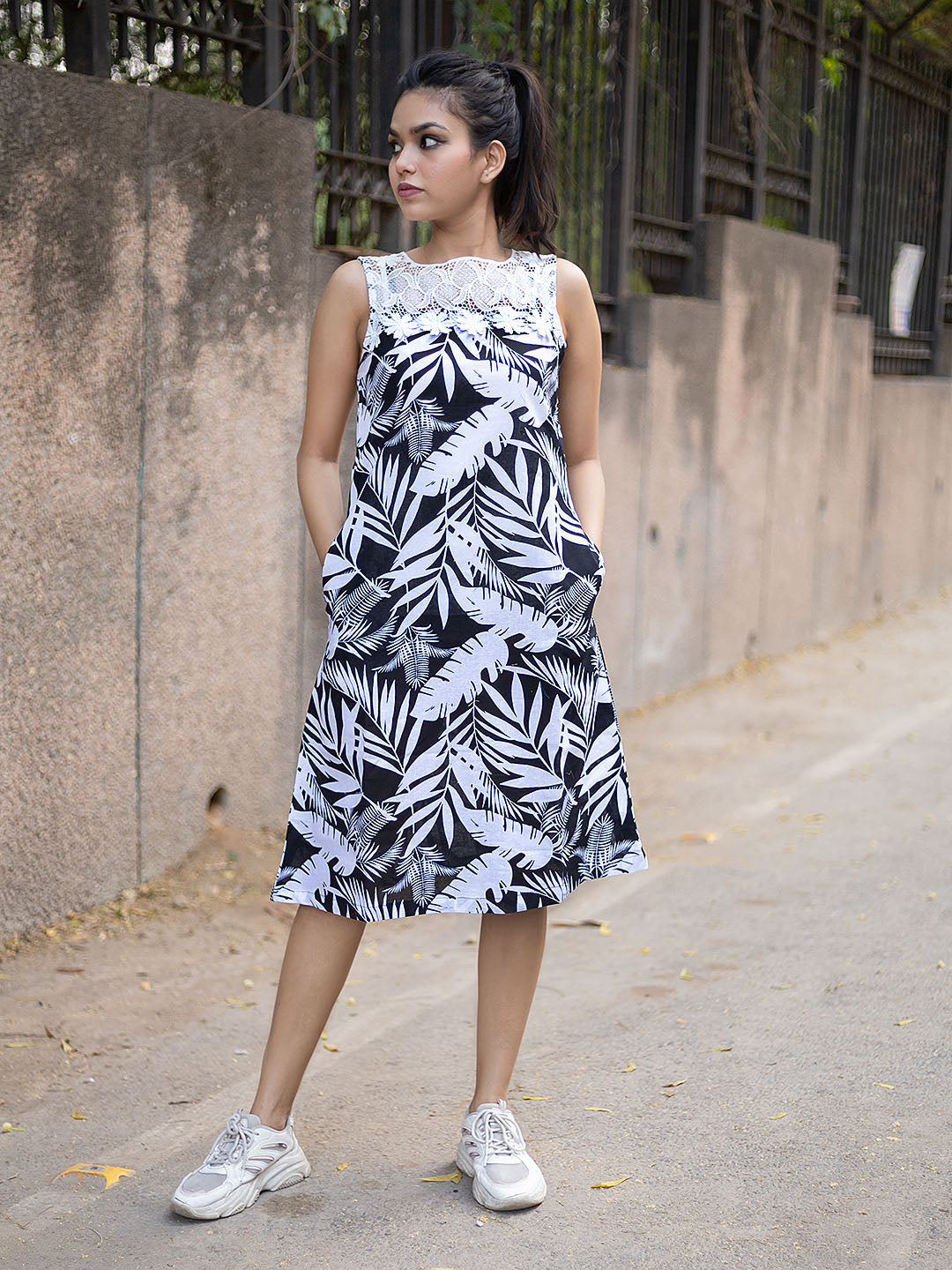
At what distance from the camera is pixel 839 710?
6.97 m

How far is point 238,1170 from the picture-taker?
2.51m

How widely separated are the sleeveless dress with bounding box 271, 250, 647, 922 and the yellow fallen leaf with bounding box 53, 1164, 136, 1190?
64 centimetres

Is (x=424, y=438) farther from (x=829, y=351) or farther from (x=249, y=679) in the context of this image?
(x=829, y=351)

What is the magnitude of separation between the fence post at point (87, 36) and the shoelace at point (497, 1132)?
2911mm

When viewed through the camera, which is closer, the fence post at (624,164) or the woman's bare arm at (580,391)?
the woman's bare arm at (580,391)

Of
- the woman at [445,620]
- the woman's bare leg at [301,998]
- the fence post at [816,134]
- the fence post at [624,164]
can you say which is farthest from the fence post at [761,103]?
the woman's bare leg at [301,998]

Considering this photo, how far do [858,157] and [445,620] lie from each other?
771 centimetres

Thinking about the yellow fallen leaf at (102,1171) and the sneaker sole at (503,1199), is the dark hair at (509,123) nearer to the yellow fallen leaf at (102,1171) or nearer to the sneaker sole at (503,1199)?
the sneaker sole at (503,1199)

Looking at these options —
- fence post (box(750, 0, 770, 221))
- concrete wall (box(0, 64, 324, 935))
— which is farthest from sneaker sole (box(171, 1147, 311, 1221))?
fence post (box(750, 0, 770, 221))

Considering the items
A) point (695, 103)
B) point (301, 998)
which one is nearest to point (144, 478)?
point (301, 998)

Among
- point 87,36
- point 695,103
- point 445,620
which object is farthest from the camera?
point 695,103

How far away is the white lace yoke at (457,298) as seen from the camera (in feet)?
8.16

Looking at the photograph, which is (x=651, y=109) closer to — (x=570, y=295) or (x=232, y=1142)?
(x=570, y=295)

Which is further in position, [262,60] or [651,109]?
[651,109]
